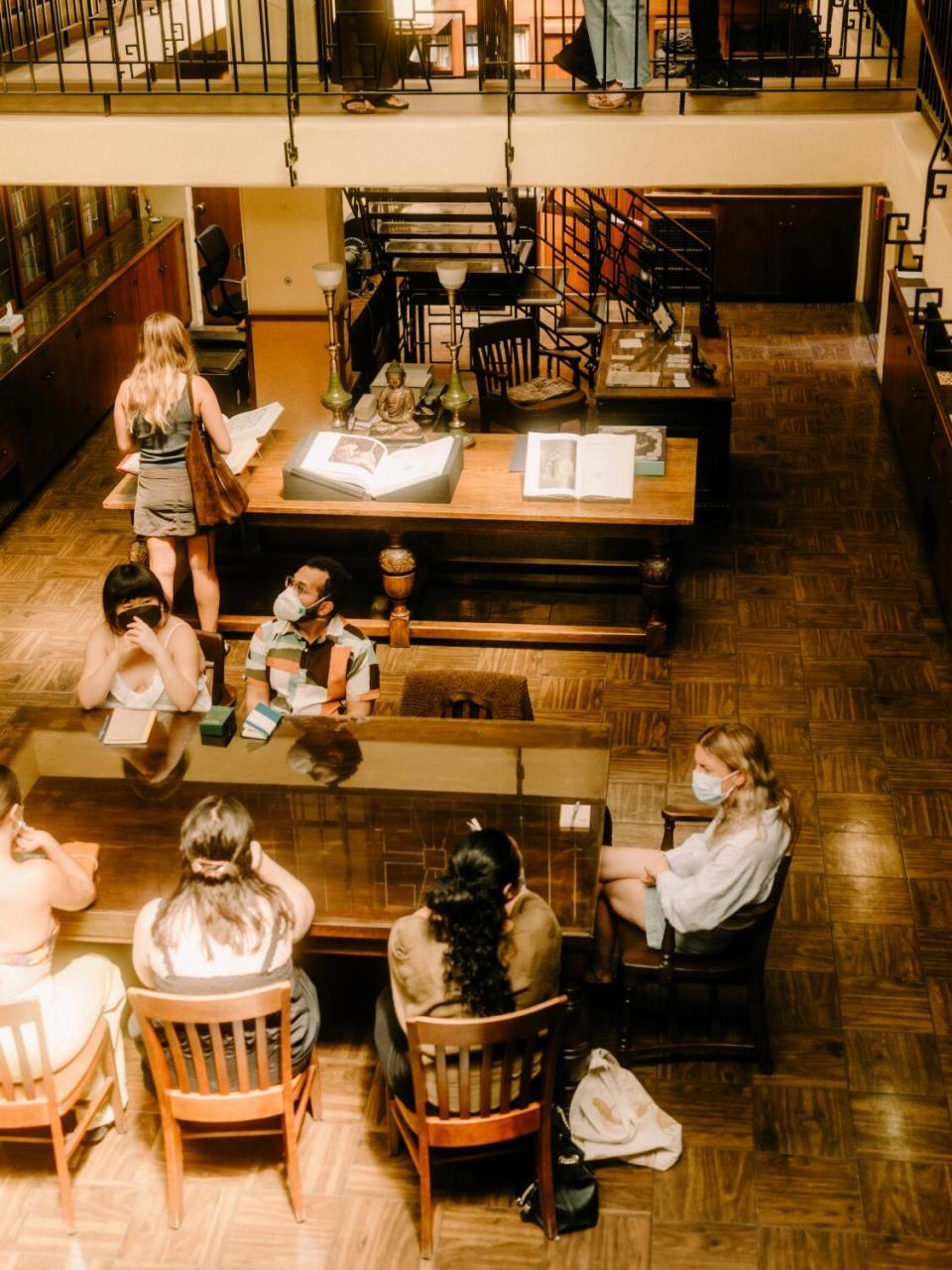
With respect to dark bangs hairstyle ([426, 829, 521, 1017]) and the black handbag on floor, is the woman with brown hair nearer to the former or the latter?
dark bangs hairstyle ([426, 829, 521, 1017])

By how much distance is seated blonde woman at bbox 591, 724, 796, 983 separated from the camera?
160 inches

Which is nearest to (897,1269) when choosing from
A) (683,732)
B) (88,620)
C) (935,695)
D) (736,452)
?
(683,732)

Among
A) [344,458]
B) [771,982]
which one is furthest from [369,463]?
[771,982]

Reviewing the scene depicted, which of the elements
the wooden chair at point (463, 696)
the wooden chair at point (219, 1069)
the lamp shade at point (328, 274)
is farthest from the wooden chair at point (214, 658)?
the lamp shade at point (328, 274)

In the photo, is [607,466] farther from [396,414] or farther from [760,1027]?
[760,1027]

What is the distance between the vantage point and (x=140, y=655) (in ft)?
16.3

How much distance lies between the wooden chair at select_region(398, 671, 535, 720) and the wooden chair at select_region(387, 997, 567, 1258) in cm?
131

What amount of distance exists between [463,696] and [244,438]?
263 centimetres

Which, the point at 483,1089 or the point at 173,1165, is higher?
the point at 483,1089

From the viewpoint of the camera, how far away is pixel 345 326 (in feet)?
28.9

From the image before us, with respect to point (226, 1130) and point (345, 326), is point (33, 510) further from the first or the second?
point (226, 1130)

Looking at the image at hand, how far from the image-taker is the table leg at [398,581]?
22.1 ft

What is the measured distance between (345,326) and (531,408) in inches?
56.9

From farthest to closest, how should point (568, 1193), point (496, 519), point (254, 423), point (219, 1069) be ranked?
point (254, 423) < point (496, 519) < point (568, 1193) < point (219, 1069)
